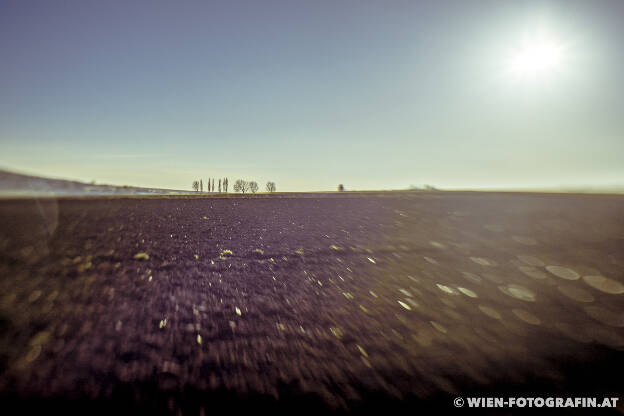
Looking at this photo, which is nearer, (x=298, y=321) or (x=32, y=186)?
(x=298, y=321)

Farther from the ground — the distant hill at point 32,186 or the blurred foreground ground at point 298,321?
the distant hill at point 32,186

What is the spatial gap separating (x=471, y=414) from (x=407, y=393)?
0.89ft

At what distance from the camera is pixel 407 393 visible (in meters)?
1.13

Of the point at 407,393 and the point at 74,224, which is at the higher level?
the point at 74,224

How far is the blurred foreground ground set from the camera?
1.08m

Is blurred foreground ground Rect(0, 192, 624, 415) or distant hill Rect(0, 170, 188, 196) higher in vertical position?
distant hill Rect(0, 170, 188, 196)

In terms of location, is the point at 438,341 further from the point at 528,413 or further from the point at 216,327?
the point at 216,327

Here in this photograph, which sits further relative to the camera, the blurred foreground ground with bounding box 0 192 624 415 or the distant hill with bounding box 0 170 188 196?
the distant hill with bounding box 0 170 188 196

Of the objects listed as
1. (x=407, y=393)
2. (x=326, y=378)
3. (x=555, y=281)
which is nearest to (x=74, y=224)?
(x=326, y=378)

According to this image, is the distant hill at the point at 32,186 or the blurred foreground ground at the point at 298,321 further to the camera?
the distant hill at the point at 32,186

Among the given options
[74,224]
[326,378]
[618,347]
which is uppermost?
[74,224]

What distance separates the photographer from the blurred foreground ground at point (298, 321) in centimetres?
108

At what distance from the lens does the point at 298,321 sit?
169cm

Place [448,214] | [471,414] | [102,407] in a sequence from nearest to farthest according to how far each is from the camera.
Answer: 1. [102,407]
2. [471,414]
3. [448,214]
